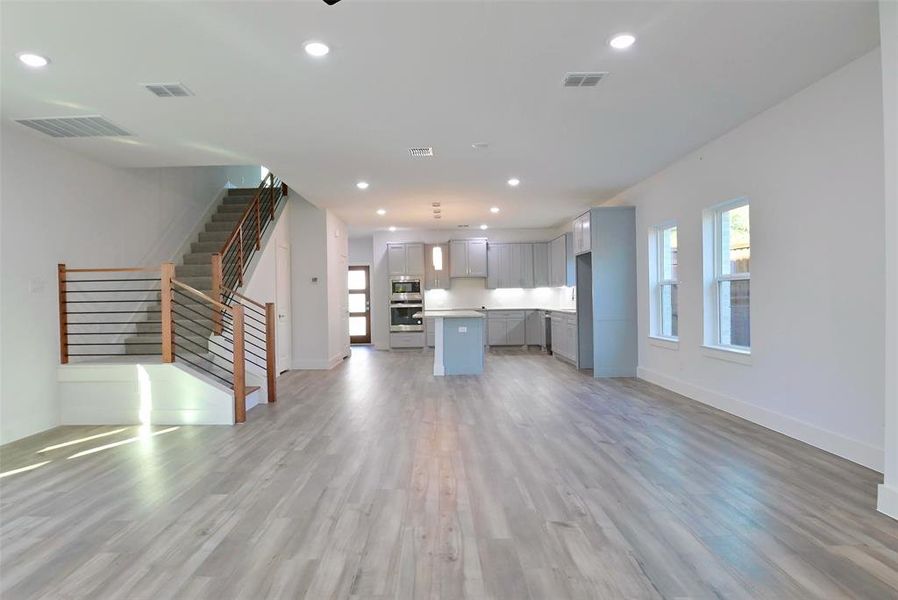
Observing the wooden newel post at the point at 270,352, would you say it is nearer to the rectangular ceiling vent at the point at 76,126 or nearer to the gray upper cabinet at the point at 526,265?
the rectangular ceiling vent at the point at 76,126

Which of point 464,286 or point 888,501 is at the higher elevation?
point 464,286

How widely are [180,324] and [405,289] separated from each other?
5.87 metres

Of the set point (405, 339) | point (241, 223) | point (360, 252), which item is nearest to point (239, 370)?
point (241, 223)

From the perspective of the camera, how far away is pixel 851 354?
346 cm

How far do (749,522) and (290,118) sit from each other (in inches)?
177

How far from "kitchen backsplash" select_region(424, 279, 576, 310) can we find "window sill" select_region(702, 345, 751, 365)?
20.6ft

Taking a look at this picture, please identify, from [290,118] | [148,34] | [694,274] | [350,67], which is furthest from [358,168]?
[694,274]

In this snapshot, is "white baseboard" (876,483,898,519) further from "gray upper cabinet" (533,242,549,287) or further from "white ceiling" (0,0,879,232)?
"gray upper cabinet" (533,242,549,287)

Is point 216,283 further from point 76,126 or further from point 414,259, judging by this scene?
point 414,259

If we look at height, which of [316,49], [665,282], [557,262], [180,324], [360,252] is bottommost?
[180,324]

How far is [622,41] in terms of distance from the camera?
9.94ft

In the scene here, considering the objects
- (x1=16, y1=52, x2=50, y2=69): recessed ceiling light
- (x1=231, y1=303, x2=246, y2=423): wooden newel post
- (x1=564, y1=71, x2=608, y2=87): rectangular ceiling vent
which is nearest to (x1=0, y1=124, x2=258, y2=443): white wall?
(x1=16, y1=52, x2=50, y2=69): recessed ceiling light

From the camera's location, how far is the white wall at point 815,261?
331cm

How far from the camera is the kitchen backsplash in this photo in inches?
456
